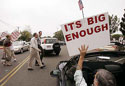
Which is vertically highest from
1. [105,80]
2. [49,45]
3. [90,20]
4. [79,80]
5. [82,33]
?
[90,20]

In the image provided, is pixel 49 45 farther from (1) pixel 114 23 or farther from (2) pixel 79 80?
(1) pixel 114 23

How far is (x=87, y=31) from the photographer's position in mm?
2295

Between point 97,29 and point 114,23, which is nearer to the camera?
point 97,29

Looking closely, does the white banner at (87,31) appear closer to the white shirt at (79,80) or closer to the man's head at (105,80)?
the white shirt at (79,80)

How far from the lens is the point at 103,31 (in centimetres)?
234

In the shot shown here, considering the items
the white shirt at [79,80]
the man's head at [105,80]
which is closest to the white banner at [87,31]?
the white shirt at [79,80]

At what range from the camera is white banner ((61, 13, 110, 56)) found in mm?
2258

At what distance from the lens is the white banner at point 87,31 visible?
226 cm

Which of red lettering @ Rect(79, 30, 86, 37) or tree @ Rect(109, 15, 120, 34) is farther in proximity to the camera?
tree @ Rect(109, 15, 120, 34)

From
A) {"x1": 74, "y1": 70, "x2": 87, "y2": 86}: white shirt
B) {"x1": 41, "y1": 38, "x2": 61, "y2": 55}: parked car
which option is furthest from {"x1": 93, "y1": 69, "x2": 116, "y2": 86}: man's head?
{"x1": 41, "y1": 38, "x2": 61, "y2": 55}: parked car

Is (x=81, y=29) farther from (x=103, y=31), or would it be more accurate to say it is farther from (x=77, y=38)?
(x=103, y=31)

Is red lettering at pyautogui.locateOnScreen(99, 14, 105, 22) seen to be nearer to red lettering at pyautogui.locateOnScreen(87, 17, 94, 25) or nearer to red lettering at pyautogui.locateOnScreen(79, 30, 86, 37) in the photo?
red lettering at pyautogui.locateOnScreen(87, 17, 94, 25)

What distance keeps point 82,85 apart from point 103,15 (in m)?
1.41

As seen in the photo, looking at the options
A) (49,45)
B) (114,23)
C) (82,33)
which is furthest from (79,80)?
(114,23)
